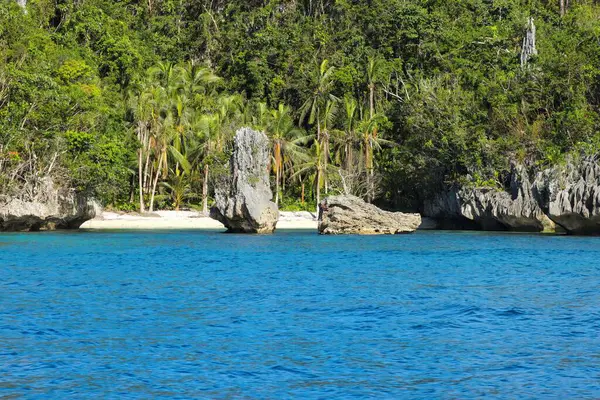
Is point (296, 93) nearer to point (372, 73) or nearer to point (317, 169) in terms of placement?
point (372, 73)

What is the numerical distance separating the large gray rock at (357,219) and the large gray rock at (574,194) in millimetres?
8923

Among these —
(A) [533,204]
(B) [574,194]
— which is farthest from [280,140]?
(B) [574,194]

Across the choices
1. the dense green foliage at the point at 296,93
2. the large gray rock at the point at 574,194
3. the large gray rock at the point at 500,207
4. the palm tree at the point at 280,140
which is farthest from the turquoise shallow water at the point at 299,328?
the palm tree at the point at 280,140

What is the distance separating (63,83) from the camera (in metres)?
60.0

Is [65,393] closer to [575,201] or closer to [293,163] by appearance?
[575,201]

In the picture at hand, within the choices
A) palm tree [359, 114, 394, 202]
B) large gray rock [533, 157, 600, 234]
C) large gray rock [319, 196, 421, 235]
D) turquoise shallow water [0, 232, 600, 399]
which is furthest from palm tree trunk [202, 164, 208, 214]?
turquoise shallow water [0, 232, 600, 399]

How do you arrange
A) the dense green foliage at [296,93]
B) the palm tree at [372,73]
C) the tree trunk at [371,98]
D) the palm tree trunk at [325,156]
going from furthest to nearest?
the tree trunk at [371,98] → the palm tree at [372,73] → the palm tree trunk at [325,156] → the dense green foliage at [296,93]

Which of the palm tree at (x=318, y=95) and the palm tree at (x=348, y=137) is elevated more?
the palm tree at (x=318, y=95)

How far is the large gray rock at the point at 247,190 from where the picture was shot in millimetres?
49000

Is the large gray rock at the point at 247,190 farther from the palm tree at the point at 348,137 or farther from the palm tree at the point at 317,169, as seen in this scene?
the palm tree at the point at 348,137

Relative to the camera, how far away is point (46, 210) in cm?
5009

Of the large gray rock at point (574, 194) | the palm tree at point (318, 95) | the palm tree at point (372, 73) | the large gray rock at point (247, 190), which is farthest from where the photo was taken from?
the palm tree at point (318, 95)

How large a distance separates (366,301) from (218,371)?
327 inches

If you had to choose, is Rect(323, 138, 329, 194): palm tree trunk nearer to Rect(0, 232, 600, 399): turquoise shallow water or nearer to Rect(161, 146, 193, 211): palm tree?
Rect(161, 146, 193, 211): palm tree
